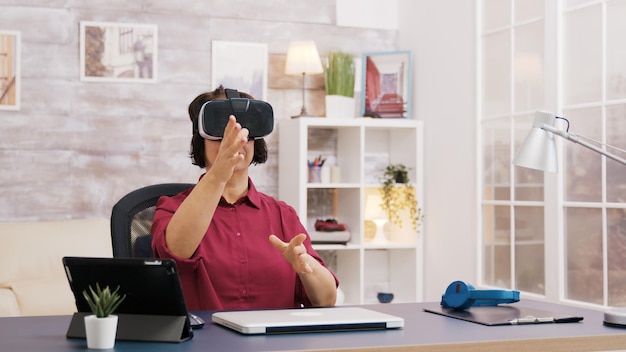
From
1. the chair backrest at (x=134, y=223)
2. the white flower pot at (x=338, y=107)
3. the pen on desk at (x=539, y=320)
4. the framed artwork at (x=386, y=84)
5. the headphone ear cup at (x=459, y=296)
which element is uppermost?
the framed artwork at (x=386, y=84)

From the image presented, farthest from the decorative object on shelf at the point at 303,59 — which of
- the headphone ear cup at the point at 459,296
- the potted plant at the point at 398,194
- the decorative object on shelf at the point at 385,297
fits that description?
the headphone ear cup at the point at 459,296

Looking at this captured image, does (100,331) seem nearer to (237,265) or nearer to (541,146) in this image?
(237,265)

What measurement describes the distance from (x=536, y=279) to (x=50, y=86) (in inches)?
104

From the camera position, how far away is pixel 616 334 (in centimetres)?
187

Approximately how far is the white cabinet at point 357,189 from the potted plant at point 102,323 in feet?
9.89

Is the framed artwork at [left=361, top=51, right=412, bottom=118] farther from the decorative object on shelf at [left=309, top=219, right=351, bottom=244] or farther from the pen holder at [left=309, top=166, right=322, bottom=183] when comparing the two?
the decorative object on shelf at [left=309, top=219, right=351, bottom=244]

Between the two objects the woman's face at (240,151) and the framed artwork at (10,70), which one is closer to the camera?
the woman's face at (240,151)

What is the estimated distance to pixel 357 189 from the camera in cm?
496

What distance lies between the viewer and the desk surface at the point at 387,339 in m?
1.67

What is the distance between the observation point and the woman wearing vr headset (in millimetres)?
2203

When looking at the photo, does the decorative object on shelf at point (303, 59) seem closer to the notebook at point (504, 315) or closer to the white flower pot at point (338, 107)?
the white flower pot at point (338, 107)

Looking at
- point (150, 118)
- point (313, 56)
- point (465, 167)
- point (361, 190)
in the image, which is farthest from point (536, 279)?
point (150, 118)

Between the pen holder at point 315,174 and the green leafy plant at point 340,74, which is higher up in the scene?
the green leafy plant at point 340,74

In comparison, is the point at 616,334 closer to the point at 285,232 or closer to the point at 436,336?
the point at 436,336
